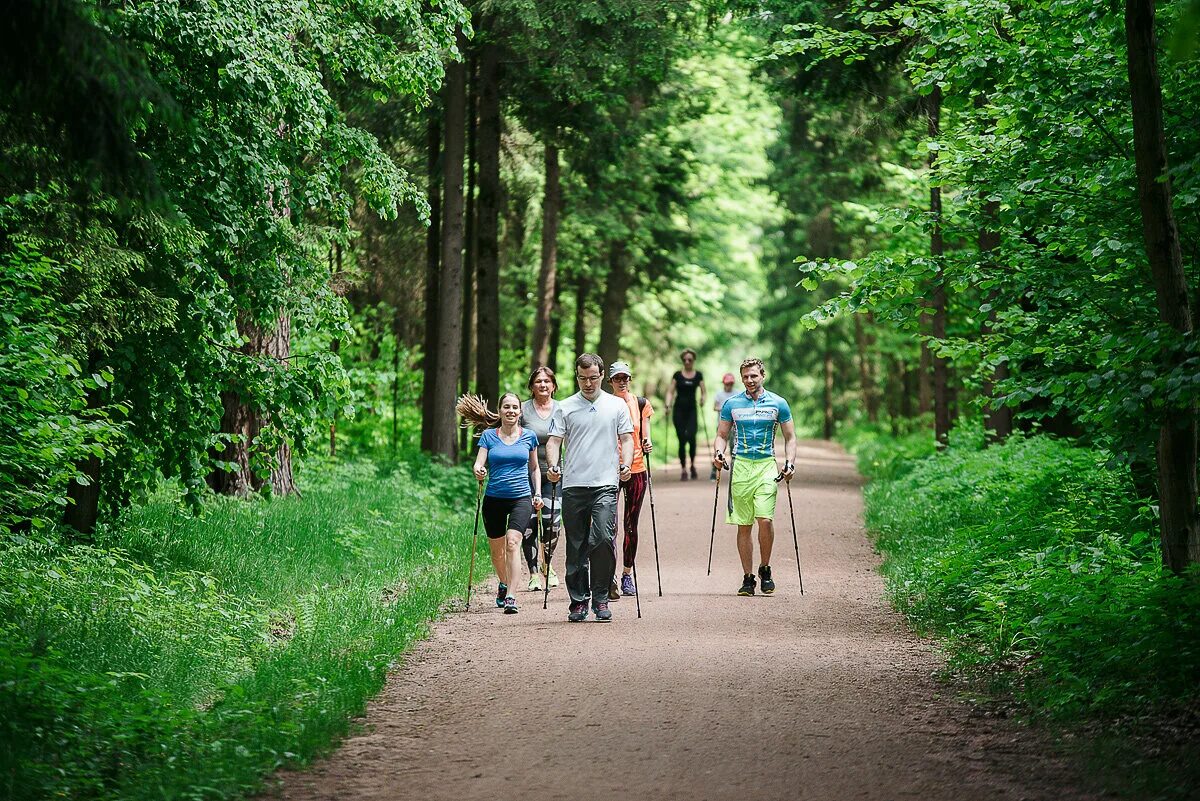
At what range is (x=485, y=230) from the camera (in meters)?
20.9

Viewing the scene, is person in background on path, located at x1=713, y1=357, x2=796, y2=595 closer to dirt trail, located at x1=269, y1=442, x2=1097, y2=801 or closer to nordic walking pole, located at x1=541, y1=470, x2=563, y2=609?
dirt trail, located at x1=269, y1=442, x2=1097, y2=801

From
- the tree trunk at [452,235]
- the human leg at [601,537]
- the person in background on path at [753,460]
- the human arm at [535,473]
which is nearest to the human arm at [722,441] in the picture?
the person in background on path at [753,460]

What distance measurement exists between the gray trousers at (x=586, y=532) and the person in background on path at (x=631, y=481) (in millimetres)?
1389

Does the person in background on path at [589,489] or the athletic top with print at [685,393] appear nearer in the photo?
the person in background on path at [589,489]

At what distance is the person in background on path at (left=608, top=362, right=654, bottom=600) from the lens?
12383 millimetres

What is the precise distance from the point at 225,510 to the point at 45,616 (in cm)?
568

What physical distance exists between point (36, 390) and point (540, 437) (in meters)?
4.71

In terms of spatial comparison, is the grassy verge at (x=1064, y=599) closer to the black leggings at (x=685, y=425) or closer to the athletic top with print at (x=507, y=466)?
the athletic top with print at (x=507, y=466)

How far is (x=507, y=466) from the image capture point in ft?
36.9

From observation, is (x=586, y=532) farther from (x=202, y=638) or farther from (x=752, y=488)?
(x=202, y=638)

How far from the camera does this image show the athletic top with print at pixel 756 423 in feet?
39.5

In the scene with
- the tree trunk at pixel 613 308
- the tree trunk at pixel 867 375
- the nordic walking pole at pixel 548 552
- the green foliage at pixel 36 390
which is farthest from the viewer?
the tree trunk at pixel 867 375

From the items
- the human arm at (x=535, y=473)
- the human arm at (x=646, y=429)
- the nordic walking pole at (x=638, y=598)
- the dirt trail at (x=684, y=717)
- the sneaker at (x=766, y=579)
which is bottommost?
the dirt trail at (x=684, y=717)

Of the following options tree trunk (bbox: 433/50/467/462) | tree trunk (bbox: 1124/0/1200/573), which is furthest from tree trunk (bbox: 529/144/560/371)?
tree trunk (bbox: 1124/0/1200/573)
